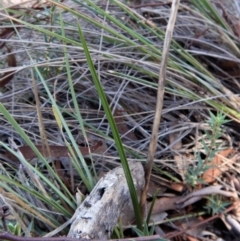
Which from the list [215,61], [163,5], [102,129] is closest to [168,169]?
[102,129]

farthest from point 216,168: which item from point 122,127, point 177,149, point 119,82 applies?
point 119,82

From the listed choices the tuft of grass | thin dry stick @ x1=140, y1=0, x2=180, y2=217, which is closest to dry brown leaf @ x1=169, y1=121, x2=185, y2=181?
the tuft of grass

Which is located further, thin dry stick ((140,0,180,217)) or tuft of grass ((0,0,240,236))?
tuft of grass ((0,0,240,236))

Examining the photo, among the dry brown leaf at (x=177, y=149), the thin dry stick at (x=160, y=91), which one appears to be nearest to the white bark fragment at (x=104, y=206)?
the thin dry stick at (x=160, y=91)

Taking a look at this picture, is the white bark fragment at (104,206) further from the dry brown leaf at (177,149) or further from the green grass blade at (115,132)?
the dry brown leaf at (177,149)

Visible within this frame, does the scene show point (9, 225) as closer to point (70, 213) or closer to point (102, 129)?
point (70, 213)

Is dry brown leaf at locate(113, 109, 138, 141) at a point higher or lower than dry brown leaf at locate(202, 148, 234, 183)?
higher

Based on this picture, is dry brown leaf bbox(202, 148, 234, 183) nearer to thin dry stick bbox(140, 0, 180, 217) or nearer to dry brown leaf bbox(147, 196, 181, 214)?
→ dry brown leaf bbox(147, 196, 181, 214)
